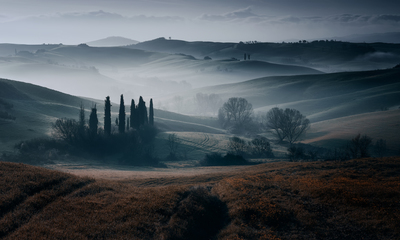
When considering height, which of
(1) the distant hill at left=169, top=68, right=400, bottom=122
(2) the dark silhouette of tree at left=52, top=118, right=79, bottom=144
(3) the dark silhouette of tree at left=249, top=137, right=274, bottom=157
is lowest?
(3) the dark silhouette of tree at left=249, top=137, right=274, bottom=157

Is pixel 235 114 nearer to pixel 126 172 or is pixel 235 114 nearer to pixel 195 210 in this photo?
pixel 126 172

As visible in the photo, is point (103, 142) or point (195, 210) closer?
point (195, 210)

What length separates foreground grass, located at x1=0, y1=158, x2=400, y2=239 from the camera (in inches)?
577

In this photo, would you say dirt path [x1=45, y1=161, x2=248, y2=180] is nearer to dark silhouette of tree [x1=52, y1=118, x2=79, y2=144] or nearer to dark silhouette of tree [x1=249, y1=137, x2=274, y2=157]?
dark silhouette of tree [x1=52, y1=118, x2=79, y2=144]

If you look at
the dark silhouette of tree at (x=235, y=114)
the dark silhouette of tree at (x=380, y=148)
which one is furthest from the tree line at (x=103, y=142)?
the dark silhouette of tree at (x=380, y=148)

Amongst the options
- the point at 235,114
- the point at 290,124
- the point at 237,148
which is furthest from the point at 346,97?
the point at 237,148

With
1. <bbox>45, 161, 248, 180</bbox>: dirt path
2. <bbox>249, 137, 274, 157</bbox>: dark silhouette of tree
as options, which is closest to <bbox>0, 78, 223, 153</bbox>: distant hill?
<bbox>45, 161, 248, 180</bbox>: dirt path

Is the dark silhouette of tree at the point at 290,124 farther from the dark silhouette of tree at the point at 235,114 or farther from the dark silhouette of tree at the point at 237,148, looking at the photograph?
the dark silhouette of tree at the point at 235,114

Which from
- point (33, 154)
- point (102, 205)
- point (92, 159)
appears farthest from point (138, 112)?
point (102, 205)

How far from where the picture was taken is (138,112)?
88062mm

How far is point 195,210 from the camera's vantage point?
17.6 meters

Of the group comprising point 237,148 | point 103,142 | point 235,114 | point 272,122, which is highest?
point 235,114

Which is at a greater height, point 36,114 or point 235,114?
point 36,114

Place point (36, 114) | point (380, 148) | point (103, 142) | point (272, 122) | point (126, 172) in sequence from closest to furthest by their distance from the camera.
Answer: point (126, 172)
point (380, 148)
point (103, 142)
point (36, 114)
point (272, 122)
